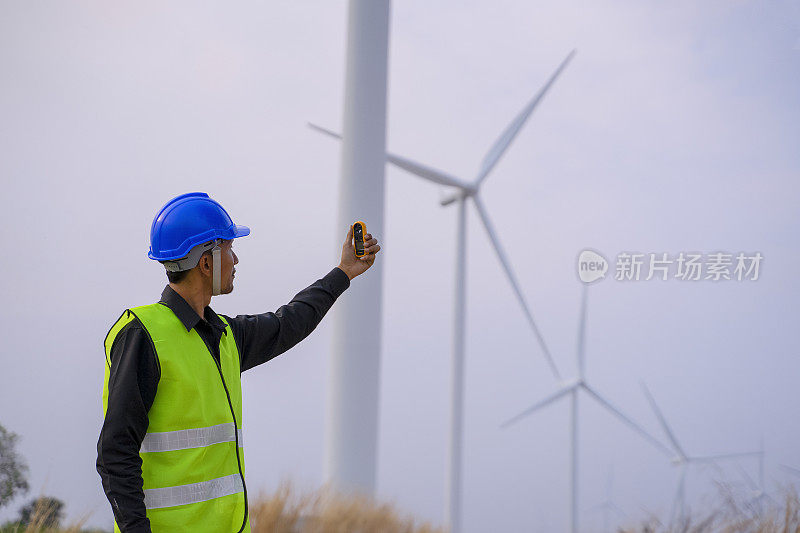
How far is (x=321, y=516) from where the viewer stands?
5.80m

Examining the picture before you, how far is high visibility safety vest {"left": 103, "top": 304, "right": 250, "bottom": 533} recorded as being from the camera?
2133 mm

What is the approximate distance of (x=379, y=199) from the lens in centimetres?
779

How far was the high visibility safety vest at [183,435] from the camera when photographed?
2133mm

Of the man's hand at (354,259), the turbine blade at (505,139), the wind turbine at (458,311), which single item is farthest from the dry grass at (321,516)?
the turbine blade at (505,139)

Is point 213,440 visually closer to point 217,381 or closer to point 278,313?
point 217,381

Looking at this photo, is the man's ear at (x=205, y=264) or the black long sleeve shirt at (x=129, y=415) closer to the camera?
the black long sleeve shirt at (x=129, y=415)

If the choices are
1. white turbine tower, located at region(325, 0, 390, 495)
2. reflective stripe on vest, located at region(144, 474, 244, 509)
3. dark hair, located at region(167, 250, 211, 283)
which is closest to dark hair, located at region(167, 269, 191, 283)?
dark hair, located at region(167, 250, 211, 283)

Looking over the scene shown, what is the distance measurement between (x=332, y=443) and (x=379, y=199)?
8.27ft

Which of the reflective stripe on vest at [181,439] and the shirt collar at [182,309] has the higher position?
the shirt collar at [182,309]

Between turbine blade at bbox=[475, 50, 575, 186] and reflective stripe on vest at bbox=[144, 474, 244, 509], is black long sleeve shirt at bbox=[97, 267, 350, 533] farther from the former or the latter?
turbine blade at bbox=[475, 50, 575, 186]

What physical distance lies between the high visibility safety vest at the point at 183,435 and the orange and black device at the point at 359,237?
739mm

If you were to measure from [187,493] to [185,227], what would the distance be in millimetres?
801

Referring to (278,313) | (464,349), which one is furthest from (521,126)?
(278,313)

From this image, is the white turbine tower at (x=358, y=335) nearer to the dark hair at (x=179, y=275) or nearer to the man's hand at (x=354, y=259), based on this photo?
the man's hand at (x=354, y=259)
